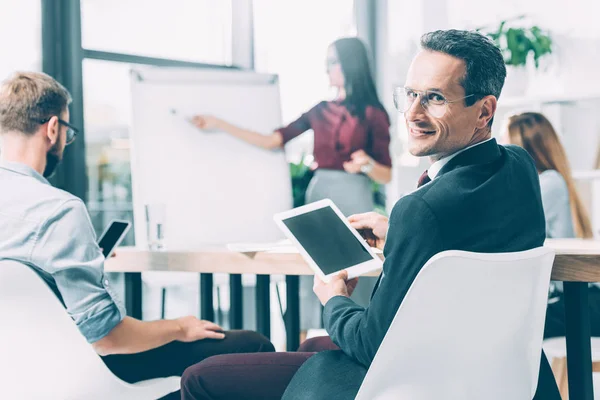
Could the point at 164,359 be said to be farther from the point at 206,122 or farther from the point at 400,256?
the point at 206,122

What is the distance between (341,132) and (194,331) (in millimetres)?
1791

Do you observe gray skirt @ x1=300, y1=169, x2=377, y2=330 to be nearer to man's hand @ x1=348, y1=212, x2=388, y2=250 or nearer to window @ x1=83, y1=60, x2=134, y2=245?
window @ x1=83, y1=60, x2=134, y2=245

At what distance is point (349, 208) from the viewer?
333 cm

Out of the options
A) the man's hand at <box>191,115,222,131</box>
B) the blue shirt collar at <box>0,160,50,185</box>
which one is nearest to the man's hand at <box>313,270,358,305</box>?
the blue shirt collar at <box>0,160,50,185</box>

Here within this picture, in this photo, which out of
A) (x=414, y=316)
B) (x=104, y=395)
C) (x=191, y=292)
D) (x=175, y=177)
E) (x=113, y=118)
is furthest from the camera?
(x=191, y=292)

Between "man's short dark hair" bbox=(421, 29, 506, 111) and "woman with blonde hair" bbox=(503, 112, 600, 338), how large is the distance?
1.19 metres

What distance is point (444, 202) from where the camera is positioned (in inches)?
43.2

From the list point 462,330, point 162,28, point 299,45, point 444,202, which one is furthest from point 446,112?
point 299,45

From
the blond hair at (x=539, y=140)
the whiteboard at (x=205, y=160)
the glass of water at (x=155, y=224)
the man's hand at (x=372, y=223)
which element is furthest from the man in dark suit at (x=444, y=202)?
the whiteboard at (x=205, y=160)

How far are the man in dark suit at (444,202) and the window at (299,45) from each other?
3296 millimetres

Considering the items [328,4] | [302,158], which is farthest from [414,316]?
[328,4]

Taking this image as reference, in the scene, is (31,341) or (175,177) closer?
(31,341)

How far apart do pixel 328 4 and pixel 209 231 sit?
2497 millimetres

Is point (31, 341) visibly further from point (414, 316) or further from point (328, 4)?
point (328, 4)
